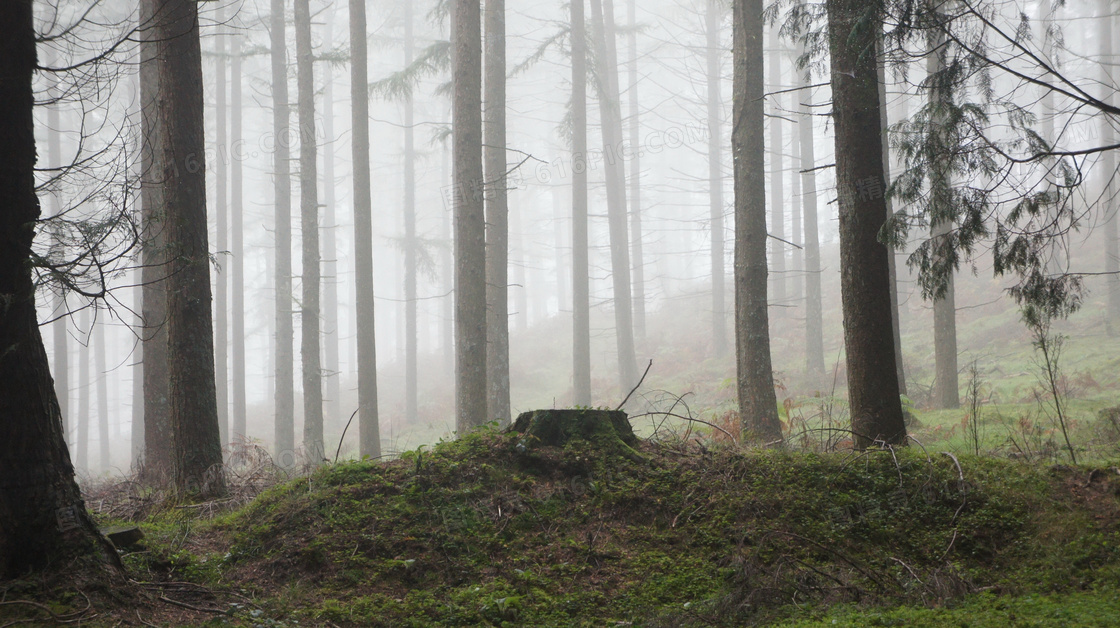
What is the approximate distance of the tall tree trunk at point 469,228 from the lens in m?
9.86

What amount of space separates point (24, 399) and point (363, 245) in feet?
37.2

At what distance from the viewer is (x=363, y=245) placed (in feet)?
47.0

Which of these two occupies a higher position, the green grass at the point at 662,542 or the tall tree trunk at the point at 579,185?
the tall tree trunk at the point at 579,185

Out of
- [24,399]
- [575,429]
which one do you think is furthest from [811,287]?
[24,399]

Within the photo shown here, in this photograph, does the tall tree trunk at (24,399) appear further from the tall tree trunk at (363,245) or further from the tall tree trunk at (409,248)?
the tall tree trunk at (409,248)

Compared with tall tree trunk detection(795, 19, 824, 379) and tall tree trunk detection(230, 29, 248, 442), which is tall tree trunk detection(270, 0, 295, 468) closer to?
tall tree trunk detection(230, 29, 248, 442)

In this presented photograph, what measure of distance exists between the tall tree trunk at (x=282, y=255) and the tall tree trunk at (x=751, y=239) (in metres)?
11.8

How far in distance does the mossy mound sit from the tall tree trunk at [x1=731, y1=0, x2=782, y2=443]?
3022 mm

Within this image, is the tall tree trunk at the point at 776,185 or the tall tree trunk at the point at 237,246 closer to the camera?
the tall tree trunk at the point at 237,246

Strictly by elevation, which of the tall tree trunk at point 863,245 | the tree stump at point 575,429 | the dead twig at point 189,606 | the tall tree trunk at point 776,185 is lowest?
the dead twig at point 189,606

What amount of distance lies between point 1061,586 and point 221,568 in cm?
471

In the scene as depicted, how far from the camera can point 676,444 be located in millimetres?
5645

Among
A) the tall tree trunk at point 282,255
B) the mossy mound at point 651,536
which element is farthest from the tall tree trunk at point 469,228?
the tall tree trunk at point 282,255

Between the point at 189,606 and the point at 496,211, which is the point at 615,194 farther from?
the point at 189,606
